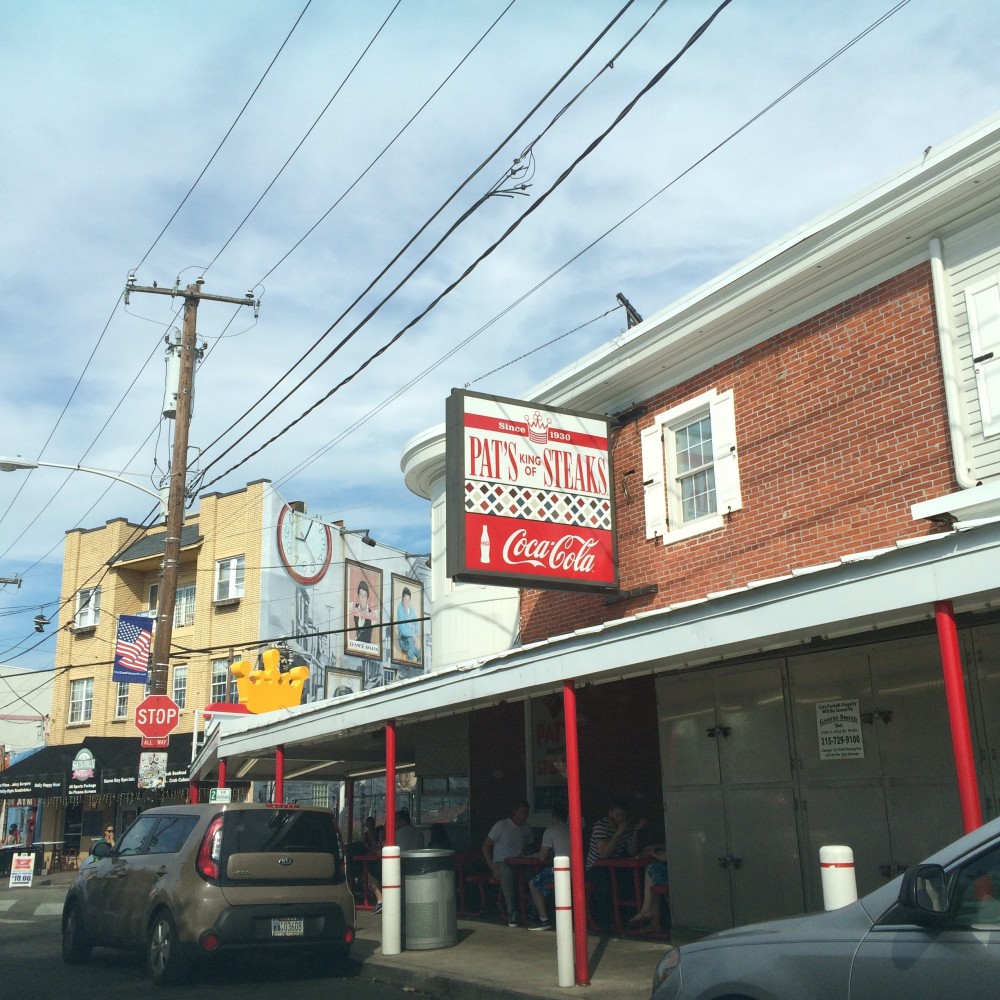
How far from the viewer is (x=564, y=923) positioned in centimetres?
909

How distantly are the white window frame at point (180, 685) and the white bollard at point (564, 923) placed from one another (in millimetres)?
28343

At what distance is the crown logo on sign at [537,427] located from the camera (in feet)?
42.9

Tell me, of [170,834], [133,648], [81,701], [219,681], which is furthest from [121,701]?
[170,834]

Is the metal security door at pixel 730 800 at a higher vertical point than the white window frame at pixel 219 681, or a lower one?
lower

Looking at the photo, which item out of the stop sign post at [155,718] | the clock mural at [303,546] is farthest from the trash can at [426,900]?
the clock mural at [303,546]

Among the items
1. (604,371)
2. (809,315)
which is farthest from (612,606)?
(809,315)

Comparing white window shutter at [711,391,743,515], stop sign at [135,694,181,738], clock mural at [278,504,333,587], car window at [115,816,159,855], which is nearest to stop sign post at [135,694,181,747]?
stop sign at [135,694,181,738]

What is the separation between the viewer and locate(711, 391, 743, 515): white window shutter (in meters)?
12.6

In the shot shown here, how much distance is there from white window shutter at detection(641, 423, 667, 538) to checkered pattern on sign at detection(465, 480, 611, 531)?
558mm

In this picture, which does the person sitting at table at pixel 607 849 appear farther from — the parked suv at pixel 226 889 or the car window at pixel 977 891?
the car window at pixel 977 891

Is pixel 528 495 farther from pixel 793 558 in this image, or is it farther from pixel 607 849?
pixel 607 849

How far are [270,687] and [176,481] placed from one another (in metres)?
6.92

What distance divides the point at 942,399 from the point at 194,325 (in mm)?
13714

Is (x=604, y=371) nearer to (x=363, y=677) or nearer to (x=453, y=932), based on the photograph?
(x=453, y=932)
